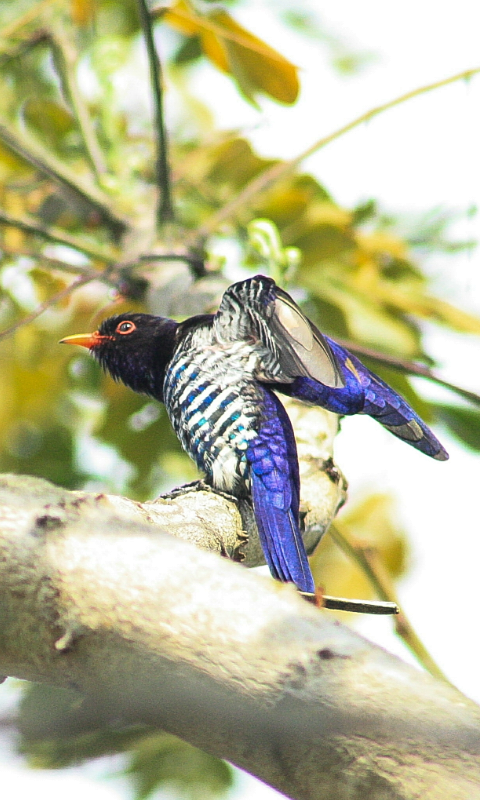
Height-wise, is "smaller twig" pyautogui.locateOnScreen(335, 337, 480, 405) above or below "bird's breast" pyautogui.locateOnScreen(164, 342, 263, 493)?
above

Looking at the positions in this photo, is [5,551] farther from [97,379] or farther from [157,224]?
[97,379]

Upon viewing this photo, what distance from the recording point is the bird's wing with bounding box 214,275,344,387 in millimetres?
2395

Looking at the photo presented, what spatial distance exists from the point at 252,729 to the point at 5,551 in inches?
15.3

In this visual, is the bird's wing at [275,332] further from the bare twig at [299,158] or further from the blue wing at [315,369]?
the bare twig at [299,158]

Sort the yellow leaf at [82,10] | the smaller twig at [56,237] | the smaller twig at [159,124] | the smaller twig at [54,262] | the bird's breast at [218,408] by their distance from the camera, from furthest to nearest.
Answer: the yellow leaf at [82,10]
the smaller twig at [54,262]
the smaller twig at [56,237]
the smaller twig at [159,124]
the bird's breast at [218,408]

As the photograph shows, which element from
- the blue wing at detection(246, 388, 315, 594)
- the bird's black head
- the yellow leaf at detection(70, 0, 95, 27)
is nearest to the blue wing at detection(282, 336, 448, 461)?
the blue wing at detection(246, 388, 315, 594)

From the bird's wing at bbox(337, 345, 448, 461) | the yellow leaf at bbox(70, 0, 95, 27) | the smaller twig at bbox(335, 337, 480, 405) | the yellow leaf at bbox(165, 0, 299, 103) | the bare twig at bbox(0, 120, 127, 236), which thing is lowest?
the bird's wing at bbox(337, 345, 448, 461)

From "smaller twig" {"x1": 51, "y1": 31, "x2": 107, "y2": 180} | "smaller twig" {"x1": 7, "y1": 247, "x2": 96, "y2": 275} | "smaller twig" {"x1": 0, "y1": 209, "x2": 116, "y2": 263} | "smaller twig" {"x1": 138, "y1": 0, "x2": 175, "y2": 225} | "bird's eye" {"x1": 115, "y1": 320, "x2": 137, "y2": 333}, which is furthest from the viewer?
"smaller twig" {"x1": 51, "y1": 31, "x2": 107, "y2": 180}

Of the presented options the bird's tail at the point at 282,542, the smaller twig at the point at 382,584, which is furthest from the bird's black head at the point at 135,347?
the bird's tail at the point at 282,542

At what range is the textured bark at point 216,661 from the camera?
3.35 feet

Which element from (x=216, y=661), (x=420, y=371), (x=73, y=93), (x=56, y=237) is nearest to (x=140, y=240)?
(x=56, y=237)

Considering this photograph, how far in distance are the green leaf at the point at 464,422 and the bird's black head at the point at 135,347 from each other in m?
1.05

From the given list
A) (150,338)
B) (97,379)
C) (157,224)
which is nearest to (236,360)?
(150,338)

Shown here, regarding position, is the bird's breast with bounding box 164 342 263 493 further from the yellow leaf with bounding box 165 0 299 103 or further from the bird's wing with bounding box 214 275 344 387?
the yellow leaf with bounding box 165 0 299 103
